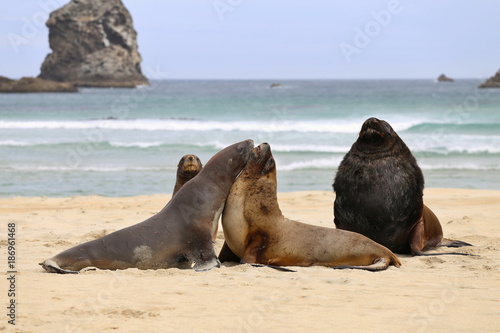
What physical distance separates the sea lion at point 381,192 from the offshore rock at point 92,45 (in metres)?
93.6

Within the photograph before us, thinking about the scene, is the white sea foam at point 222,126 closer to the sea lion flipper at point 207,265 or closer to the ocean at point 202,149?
the ocean at point 202,149

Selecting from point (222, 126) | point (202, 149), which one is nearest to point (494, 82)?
point (222, 126)

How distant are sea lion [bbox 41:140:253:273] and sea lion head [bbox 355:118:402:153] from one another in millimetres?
1502

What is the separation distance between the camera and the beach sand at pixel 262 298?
4.23 meters

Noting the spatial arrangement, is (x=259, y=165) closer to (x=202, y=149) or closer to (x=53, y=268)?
(x=53, y=268)

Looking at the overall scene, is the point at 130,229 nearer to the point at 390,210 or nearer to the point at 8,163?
the point at 390,210

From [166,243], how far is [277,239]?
100cm

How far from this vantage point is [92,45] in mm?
99438

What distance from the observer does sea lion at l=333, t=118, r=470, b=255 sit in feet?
22.4

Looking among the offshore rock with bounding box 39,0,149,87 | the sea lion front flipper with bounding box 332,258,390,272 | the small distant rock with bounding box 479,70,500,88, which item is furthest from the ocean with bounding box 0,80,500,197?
the offshore rock with bounding box 39,0,149,87

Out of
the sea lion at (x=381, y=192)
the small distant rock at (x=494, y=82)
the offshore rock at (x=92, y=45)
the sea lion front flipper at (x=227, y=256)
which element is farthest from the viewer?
the offshore rock at (x=92, y=45)

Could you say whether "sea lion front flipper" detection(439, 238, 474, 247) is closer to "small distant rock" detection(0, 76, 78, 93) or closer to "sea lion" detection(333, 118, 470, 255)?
"sea lion" detection(333, 118, 470, 255)

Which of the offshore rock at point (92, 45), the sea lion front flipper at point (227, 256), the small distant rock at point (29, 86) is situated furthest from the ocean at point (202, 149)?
the offshore rock at point (92, 45)

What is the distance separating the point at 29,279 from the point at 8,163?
13595mm
